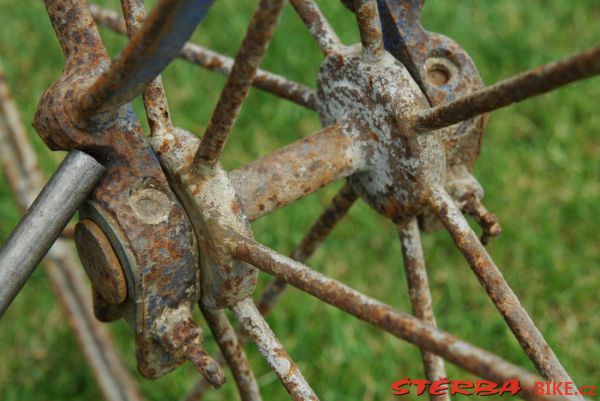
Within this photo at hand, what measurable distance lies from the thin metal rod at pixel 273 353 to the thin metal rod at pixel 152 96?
23 cm

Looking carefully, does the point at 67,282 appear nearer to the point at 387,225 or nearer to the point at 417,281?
the point at 387,225

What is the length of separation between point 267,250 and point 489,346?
121 cm

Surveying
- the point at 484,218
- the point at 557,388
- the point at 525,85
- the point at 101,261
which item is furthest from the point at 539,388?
the point at 101,261

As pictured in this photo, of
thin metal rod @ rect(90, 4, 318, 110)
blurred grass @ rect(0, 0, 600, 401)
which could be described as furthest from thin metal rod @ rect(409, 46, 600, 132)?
blurred grass @ rect(0, 0, 600, 401)

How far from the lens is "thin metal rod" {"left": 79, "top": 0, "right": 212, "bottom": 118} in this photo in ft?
2.34

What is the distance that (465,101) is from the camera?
0.81 metres

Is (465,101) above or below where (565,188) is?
below

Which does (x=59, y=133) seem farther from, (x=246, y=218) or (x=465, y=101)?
(x=465, y=101)

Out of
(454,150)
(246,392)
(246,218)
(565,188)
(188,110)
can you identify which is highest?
(188,110)

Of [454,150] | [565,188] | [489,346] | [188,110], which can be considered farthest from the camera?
[188,110]

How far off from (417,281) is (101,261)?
1.35 feet

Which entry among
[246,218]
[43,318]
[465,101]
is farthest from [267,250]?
[43,318]

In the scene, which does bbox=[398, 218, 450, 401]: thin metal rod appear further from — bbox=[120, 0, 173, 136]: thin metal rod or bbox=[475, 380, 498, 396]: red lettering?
bbox=[120, 0, 173, 136]: thin metal rod

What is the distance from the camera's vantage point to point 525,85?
718mm
